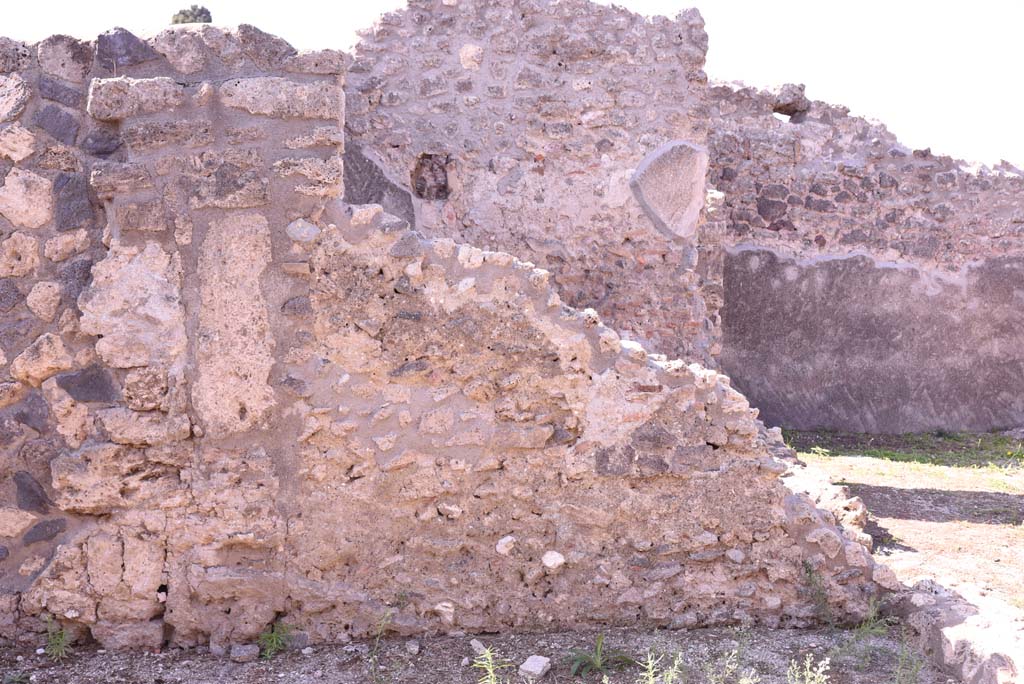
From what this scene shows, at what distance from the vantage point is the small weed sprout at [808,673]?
9.53ft

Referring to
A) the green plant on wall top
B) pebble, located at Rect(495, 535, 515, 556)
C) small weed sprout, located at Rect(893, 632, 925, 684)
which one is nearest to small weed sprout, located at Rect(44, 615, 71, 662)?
pebble, located at Rect(495, 535, 515, 556)

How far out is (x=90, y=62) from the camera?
3.48 m

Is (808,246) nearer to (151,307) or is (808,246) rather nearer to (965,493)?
(965,493)

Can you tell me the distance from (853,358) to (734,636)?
5886 millimetres

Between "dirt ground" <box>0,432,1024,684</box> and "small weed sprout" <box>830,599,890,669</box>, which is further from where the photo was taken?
"small weed sprout" <box>830,599,890,669</box>

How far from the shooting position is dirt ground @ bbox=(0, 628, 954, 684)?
321 cm

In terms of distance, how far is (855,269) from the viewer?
8.84 meters

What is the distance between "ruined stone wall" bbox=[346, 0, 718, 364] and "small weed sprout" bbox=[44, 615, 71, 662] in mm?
2432

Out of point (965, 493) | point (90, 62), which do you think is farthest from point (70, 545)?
point (965, 493)

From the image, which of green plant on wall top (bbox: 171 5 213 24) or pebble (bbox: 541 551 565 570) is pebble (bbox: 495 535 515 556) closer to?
pebble (bbox: 541 551 565 570)

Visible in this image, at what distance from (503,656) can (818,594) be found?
117cm

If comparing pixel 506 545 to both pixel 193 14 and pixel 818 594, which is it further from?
pixel 193 14

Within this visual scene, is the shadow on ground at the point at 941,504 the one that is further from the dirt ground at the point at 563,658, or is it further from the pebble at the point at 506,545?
the pebble at the point at 506,545

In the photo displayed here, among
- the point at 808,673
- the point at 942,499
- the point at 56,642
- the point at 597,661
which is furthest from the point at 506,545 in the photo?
the point at 942,499
